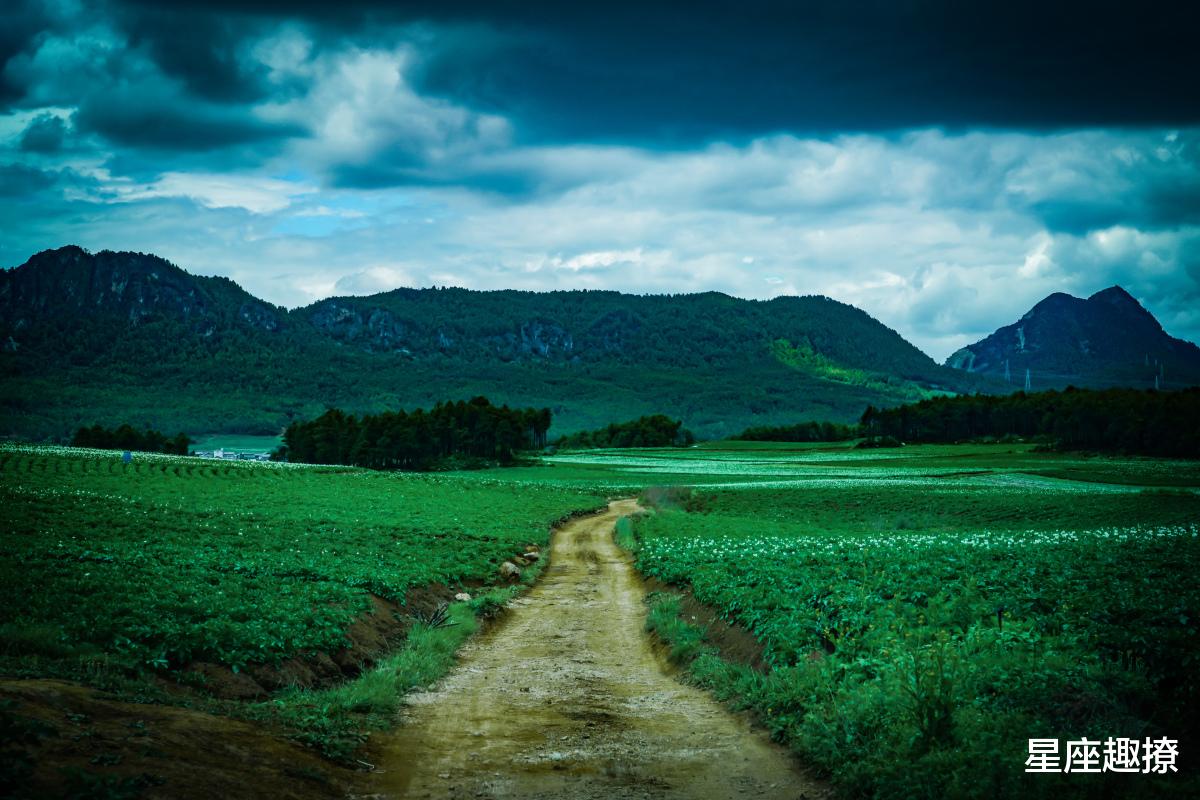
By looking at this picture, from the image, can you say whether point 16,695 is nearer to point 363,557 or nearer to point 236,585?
point 236,585

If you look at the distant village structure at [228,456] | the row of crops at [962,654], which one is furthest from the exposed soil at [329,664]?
the distant village structure at [228,456]

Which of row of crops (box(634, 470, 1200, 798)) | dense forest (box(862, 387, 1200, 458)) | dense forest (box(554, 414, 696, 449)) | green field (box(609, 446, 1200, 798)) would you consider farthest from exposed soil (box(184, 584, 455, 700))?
dense forest (box(554, 414, 696, 449))

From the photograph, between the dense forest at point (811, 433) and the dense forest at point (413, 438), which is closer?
the dense forest at point (413, 438)

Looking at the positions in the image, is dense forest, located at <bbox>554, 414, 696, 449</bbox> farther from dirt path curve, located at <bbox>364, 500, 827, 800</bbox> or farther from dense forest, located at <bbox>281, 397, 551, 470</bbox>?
dirt path curve, located at <bbox>364, 500, 827, 800</bbox>

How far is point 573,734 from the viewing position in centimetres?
1177

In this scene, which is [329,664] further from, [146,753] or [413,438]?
[413,438]

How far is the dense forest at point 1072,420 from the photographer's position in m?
74.6

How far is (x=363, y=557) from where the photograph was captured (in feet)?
81.1

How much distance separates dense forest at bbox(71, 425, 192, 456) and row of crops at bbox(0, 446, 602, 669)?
3480 inches

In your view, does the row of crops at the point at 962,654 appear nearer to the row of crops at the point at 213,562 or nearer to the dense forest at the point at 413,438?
the row of crops at the point at 213,562

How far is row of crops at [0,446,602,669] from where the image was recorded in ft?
41.6

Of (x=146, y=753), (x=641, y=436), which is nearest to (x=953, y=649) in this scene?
(x=146, y=753)

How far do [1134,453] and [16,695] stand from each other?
9512cm

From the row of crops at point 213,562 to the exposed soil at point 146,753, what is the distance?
2.59 meters
